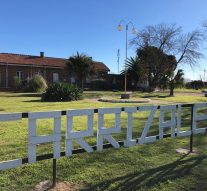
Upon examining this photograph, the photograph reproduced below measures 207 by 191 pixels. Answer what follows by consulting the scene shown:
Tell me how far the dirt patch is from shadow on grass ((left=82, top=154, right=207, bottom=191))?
0.21 metres

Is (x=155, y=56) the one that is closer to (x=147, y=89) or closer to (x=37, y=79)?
(x=147, y=89)

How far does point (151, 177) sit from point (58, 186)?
4.67 ft

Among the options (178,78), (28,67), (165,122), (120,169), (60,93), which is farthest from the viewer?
(28,67)

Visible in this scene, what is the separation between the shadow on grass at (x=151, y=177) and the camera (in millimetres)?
5026

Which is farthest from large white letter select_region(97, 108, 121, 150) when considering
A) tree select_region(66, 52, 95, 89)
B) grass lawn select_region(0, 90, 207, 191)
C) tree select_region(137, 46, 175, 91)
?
tree select_region(137, 46, 175, 91)

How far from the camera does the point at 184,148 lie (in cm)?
765

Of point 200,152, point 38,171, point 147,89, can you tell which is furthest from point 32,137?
point 147,89

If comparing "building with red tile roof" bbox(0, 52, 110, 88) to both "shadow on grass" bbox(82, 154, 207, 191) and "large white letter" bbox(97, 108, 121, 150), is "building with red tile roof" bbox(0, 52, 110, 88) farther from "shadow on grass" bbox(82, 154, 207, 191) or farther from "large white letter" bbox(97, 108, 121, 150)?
"large white letter" bbox(97, 108, 121, 150)

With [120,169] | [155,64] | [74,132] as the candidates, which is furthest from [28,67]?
[74,132]

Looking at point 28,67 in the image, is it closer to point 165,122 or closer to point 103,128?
point 165,122

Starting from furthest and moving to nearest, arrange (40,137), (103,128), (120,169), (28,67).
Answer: (28,67) < (120,169) < (103,128) < (40,137)

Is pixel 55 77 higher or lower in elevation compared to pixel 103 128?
higher

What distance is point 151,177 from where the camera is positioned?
5.49m

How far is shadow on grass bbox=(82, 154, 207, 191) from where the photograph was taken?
198 inches
